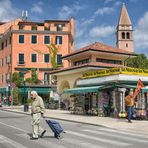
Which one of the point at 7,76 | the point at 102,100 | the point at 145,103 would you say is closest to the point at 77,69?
the point at 102,100

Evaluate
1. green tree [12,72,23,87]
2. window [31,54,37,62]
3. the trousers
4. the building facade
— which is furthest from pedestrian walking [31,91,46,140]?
window [31,54,37,62]

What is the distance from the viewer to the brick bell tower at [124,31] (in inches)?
5162

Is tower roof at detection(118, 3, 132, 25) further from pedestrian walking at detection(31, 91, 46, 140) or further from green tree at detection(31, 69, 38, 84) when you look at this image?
pedestrian walking at detection(31, 91, 46, 140)

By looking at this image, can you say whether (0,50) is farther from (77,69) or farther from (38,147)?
(38,147)

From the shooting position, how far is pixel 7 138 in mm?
15523

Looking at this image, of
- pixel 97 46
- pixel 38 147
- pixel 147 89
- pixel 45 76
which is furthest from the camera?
pixel 45 76

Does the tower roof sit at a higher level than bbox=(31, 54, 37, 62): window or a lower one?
higher

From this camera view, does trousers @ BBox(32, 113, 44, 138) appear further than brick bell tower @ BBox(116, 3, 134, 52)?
No

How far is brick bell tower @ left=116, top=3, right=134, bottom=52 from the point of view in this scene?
5162 inches

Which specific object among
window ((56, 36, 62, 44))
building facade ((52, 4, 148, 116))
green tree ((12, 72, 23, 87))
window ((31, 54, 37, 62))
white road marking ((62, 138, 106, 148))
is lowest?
white road marking ((62, 138, 106, 148))

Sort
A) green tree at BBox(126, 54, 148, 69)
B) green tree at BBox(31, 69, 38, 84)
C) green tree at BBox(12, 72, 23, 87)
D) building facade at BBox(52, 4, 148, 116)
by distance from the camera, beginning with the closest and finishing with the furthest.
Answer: building facade at BBox(52, 4, 148, 116) → green tree at BBox(12, 72, 23, 87) → green tree at BBox(31, 69, 38, 84) → green tree at BBox(126, 54, 148, 69)

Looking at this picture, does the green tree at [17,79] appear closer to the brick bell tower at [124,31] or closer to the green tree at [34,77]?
the green tree at [34,77]

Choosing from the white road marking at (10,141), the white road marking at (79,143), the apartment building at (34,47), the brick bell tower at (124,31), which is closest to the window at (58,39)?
the apartment building at (34,47)

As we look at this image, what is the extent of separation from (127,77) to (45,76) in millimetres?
39739
